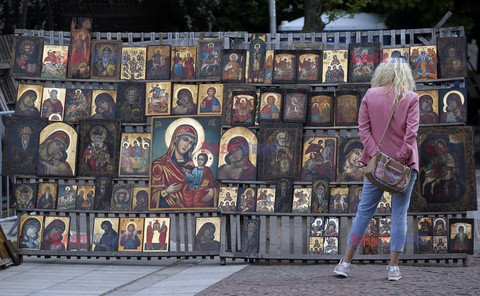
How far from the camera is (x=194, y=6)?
899 inches

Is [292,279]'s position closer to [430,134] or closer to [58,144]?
[430,134]

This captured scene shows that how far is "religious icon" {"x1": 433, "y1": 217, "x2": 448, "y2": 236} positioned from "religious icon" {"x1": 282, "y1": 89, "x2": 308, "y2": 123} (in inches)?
57.0

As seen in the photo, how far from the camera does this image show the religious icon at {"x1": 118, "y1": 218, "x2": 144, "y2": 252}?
9.51 m

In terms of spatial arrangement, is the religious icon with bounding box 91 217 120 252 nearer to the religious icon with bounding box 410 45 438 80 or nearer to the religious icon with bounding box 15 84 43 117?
the religious icon with bounding box 15 84 43 117

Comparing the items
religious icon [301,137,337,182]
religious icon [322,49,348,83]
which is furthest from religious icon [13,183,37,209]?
religious icon [322,49,348,83]

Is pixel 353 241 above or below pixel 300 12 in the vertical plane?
below

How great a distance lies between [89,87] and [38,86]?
0.47 m

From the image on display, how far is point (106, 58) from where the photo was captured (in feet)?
31.8

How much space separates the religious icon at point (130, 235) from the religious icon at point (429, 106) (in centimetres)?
267

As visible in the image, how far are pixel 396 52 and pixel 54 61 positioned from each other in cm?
311

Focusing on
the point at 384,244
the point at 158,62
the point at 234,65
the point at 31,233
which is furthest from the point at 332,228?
the point at 31,233

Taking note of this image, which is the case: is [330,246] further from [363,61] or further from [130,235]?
[130,235]

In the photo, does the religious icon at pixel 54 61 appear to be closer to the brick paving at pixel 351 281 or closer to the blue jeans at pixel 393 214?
the brick paving at pixel 351 281

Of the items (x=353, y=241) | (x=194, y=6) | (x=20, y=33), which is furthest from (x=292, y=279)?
(x=194, y=6)
